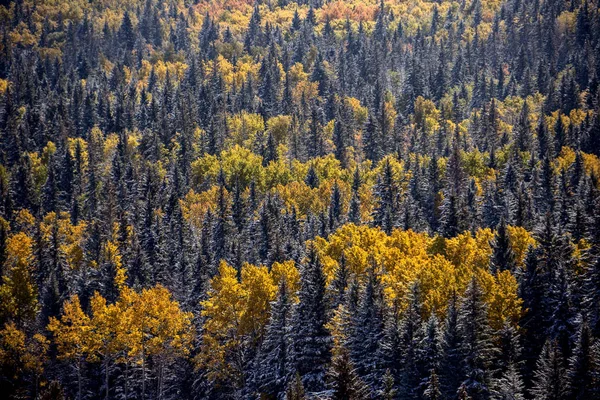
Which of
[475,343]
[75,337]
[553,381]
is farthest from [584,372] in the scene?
[75,337]

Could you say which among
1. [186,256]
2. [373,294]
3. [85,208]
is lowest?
[85,208]

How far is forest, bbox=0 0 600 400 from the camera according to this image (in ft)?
200

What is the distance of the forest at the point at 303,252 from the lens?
61094 millimetres

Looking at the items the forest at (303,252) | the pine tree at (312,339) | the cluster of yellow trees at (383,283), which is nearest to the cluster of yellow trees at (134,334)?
the forest at (303,252)

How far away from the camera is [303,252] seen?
92.8 metres

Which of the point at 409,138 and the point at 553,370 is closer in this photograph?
the point at 553,370

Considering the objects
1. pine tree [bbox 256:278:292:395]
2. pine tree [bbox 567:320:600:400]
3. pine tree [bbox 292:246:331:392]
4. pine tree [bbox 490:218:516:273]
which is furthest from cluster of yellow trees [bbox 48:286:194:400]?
pine tree [bbox 567:320:600:400]

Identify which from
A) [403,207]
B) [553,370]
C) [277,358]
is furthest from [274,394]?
[403,207]

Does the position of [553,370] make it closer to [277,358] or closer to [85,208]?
[277,358]

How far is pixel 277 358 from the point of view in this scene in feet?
218

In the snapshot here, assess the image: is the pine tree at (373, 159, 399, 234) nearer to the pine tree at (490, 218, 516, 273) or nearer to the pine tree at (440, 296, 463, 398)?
the pine tree at (490, 218, 516, 273)

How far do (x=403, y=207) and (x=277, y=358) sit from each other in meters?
47.9

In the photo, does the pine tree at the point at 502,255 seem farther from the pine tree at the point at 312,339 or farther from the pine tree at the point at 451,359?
the pine tree at the point at 312,339

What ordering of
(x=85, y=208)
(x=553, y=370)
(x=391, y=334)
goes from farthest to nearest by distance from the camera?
1. (x=85, y=208)
2. (x=391, y=334)
3. (x=553, y=370)
